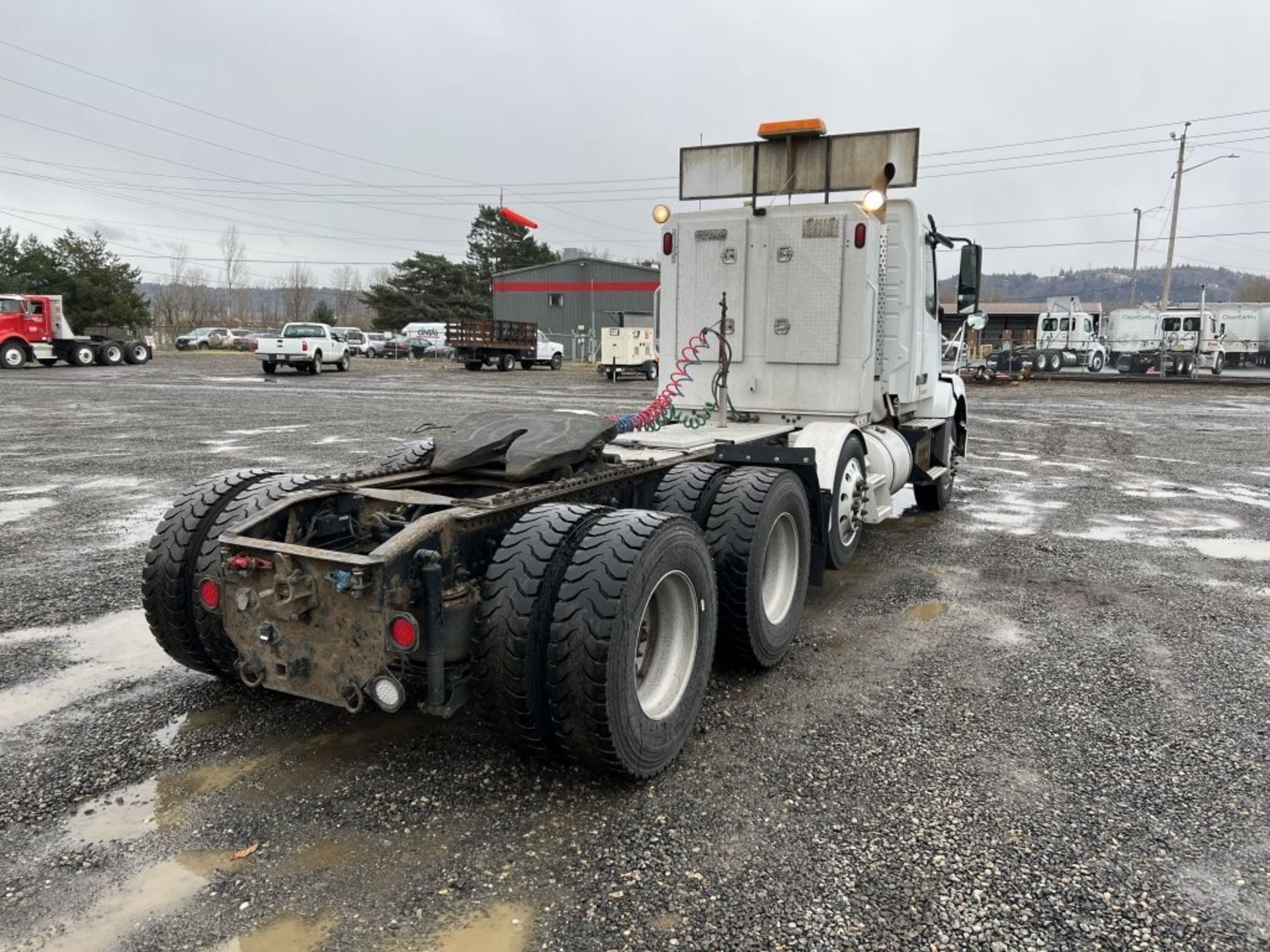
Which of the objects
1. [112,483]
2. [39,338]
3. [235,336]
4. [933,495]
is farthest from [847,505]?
[235,336]

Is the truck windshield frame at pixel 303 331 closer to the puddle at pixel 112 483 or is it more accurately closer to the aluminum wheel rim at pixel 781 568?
the puddle at pixel 112 483

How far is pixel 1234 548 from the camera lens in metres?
7.56

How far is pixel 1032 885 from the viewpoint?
2836 mm

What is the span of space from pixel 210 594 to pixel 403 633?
993mm

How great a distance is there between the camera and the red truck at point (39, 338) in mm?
33344

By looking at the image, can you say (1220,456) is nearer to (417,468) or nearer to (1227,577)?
(1227,577)

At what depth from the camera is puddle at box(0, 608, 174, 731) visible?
411 centimetres

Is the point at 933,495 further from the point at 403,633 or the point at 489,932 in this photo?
the point at 489,932

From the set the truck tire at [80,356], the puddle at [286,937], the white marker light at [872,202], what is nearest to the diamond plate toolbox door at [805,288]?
the white marker light at [872,202]

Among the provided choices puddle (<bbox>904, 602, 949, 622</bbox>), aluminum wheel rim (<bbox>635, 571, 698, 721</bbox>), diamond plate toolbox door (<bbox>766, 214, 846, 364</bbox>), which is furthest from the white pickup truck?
aluminum wheel rim (<bbox>635, 571, 698, 721</bbox>)

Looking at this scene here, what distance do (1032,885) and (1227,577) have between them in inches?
195

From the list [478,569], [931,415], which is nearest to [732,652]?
[478,569]

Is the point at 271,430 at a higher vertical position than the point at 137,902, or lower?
higher

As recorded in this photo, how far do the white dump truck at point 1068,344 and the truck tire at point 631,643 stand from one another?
130 feet
